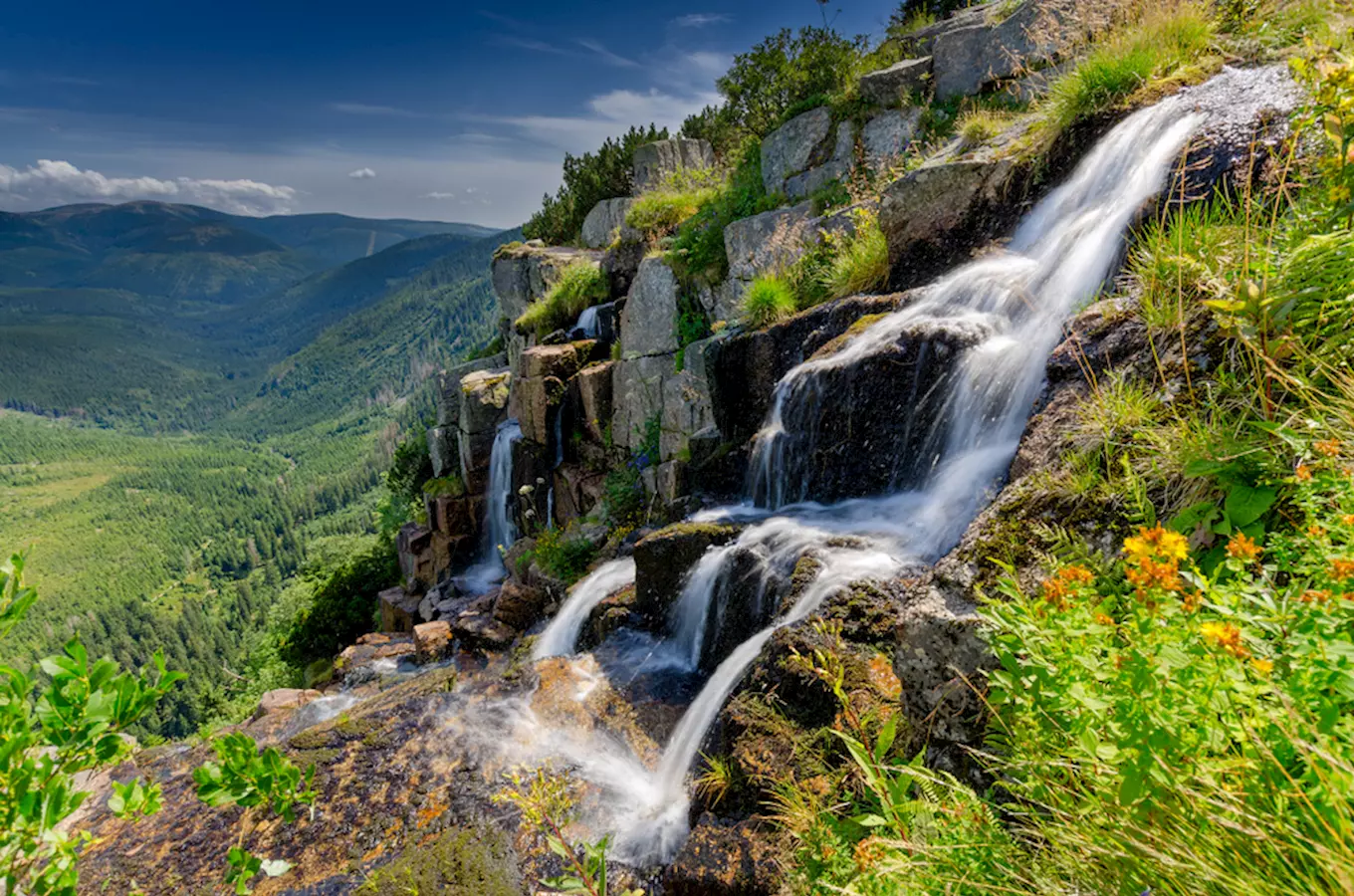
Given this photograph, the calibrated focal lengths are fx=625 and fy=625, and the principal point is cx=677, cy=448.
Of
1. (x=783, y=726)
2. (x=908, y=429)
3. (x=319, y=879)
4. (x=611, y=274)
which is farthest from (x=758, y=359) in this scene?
(x=611, y=274)

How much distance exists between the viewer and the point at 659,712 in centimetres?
636

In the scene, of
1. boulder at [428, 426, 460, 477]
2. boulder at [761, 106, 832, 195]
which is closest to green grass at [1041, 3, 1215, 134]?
boulder at [761, 106, 832, 195]

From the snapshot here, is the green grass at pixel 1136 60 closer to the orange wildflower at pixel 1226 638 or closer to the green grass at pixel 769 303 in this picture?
the green grass at pixel 769 303

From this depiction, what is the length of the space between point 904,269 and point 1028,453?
4859mm

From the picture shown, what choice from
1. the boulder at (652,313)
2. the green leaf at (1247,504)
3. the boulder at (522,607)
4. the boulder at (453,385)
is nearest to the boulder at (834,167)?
the boulder at (652,313)

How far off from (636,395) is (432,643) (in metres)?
6.65

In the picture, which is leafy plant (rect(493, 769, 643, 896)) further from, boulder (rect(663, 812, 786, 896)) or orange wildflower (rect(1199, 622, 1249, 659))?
boulder (rect(663, 812, 786, 896))

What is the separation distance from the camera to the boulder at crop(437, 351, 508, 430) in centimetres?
2284

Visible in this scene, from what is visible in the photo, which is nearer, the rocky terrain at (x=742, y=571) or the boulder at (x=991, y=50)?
the rocky terrain at (x=742, y=571)

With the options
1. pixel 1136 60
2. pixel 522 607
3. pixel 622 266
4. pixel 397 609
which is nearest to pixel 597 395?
pixel 622 266

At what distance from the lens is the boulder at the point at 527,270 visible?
21.6 m

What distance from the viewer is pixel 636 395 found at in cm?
1439

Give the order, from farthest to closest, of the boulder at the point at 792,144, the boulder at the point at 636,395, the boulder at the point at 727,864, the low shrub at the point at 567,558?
the boulder at the point at 636,395 → the boulder at the point at 792,144 → the low shrub at the point at 567,558 → the boulder at the point at 727,864

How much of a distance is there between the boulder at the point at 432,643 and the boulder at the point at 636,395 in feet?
18.0
